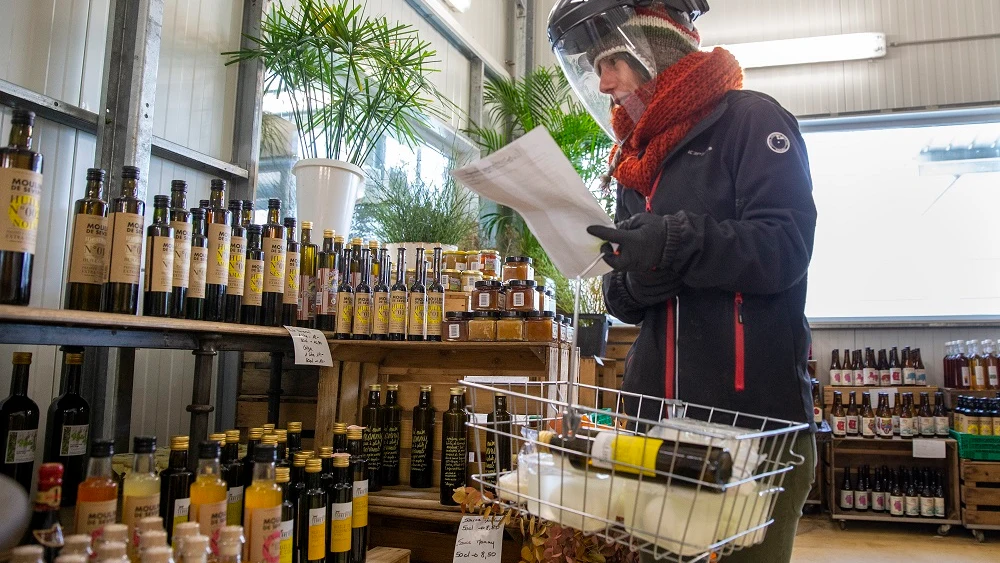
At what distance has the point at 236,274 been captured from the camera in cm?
201

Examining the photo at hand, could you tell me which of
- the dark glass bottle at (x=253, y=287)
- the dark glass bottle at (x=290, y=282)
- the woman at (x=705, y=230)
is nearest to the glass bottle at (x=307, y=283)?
the dark glass bottle at (x=290, y=282)

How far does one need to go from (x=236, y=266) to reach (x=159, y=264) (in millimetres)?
264

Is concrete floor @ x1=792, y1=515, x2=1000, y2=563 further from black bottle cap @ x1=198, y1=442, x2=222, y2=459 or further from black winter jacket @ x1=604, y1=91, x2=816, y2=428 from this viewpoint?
black bottle cap @ x1=198, y1=442, x2=222, y2=459

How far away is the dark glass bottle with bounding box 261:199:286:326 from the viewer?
2.11 meters

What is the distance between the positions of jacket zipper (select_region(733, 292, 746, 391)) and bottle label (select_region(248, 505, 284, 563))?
1012 mm

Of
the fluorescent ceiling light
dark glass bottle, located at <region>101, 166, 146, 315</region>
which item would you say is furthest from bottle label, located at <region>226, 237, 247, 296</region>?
the fluorescent ceiling light

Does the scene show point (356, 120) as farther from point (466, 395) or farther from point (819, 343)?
point (819, 343)

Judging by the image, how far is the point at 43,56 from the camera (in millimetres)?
2182

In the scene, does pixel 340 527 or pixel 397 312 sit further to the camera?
pixel 397 312

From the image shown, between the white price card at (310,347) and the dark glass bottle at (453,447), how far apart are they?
1.36ft

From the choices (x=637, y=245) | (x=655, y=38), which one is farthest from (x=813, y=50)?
(x=637, y=245)

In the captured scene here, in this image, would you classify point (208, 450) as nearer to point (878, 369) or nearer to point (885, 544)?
point (885, 544)

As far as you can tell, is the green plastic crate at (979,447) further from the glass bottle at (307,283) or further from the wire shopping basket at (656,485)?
the wire shopping basket at (656,485)

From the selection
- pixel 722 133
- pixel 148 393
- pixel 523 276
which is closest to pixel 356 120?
pixel 523 276
